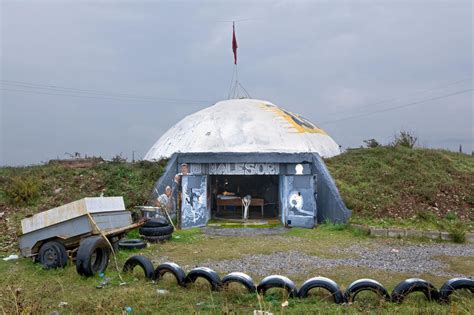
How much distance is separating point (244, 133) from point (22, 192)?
828 centimetres

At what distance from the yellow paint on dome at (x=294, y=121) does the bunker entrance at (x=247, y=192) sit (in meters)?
2.45

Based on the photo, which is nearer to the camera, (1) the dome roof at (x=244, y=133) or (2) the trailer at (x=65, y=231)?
(2) the trailer at (x=65, y=231)

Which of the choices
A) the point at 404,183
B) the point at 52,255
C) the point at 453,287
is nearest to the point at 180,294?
the point at 52,255

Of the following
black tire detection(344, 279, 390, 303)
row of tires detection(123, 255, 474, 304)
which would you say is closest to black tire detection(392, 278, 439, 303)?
row of tires detection(123, 255, 474, 304)

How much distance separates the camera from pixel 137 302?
534cm

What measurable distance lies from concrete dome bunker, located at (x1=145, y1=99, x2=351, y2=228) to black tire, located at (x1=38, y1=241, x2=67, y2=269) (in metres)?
5.39

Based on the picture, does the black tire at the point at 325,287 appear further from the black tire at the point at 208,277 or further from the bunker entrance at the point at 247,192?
the bunker entrance at the point at 247,192

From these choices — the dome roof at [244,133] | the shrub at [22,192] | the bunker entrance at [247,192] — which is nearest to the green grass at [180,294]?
the shrub at [22,192]

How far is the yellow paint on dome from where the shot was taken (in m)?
17.5

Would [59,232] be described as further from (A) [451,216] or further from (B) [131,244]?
(A) [451,216]

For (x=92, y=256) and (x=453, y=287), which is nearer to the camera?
(x=453, y=287)

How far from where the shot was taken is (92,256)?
716 centimetres

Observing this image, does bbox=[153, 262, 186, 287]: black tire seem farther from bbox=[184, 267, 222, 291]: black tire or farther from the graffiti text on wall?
the graffiti text on wall

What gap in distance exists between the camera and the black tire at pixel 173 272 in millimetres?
6215
